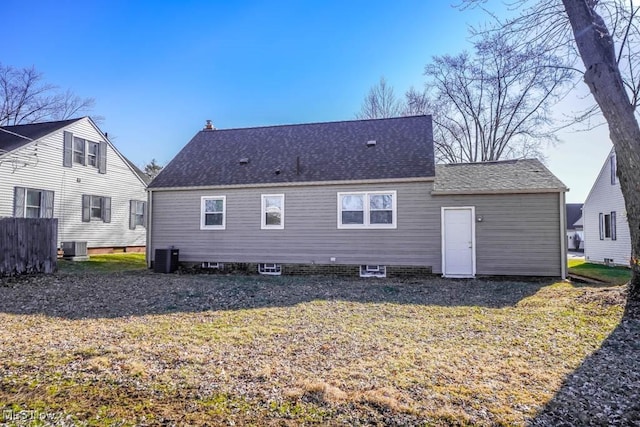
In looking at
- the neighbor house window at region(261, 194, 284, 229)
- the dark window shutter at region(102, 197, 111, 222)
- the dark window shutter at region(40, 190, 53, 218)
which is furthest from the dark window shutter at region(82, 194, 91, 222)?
the neighbor house window at region(261, 194, 284, 229)

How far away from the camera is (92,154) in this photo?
61.6ft

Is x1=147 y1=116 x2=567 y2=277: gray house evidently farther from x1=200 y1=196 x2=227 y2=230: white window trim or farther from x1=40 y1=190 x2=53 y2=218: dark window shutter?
x1=40 y1=190 x2=53 y2=218: dark window shutter

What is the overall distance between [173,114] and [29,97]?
15.1 metres

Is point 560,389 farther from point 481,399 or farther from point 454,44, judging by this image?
point 454,44

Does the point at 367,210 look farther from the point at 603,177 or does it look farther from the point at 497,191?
the point at 603,177

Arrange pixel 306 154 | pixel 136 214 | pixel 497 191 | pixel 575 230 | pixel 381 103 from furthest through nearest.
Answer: pixel 575 230 < pixel 381 103 < pixel 136 214 < pixel 306 154 < pixel 497 191

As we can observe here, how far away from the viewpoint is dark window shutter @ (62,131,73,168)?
679 inches

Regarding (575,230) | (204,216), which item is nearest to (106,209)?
(204,216)

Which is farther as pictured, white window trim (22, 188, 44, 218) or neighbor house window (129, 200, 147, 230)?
neighbor house window (129, 200, 147, 230)

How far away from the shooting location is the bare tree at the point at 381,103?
2639 centimetres

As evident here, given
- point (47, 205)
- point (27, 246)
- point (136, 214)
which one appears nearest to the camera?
point (27, 246)

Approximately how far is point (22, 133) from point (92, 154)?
9.35ft

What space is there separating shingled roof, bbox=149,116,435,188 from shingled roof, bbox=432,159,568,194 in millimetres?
1012

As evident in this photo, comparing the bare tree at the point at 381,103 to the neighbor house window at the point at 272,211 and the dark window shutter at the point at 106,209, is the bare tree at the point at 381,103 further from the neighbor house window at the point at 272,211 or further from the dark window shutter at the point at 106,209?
the dark window shutter at the point at 106,209
